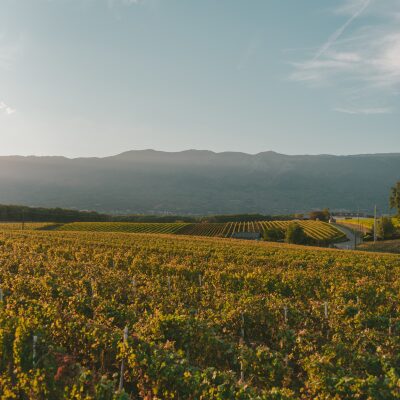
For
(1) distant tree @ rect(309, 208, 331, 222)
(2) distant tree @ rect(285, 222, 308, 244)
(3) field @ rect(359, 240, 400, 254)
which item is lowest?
(3) field @ rect(359, 240, 400, 254)

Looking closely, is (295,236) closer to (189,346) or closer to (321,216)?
(321,216)

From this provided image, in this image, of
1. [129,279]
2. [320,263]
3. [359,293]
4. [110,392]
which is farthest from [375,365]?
[320,263]

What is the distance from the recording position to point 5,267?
20.3 m

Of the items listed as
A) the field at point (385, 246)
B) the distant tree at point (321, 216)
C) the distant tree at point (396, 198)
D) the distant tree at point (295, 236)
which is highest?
the distant tree at point (396, 198)

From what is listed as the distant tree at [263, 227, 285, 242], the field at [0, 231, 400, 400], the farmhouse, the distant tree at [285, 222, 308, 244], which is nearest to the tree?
the farmhouse

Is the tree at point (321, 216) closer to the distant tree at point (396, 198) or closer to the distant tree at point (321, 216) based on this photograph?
the distant tree at point (321, 216)

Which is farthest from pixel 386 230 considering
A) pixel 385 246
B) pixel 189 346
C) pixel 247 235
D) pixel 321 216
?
pixel 189 346

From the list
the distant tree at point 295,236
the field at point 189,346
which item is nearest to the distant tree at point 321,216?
the distant tree at point 295,236

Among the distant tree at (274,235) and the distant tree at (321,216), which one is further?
the distant tree at (321,216)

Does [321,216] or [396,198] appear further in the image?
[321,216]

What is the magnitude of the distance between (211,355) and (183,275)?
10962 millimetres

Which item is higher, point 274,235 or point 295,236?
point 295,236

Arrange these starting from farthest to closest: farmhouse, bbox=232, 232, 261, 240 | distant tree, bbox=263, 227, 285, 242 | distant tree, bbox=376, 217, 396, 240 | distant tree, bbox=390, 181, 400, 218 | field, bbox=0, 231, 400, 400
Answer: distant tree, bbox=390, 181, 400, 218
farmhouse, bbox=232, 232, 261, 240
distant tree, bbox=263, 227, 285, 242
distant tree, bbox=376, 217, 396, 240
field, bbox=0, 231, 400, 400

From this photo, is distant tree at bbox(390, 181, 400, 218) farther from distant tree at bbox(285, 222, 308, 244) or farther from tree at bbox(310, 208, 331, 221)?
tree at bbox(310, 208, 331, 221)
